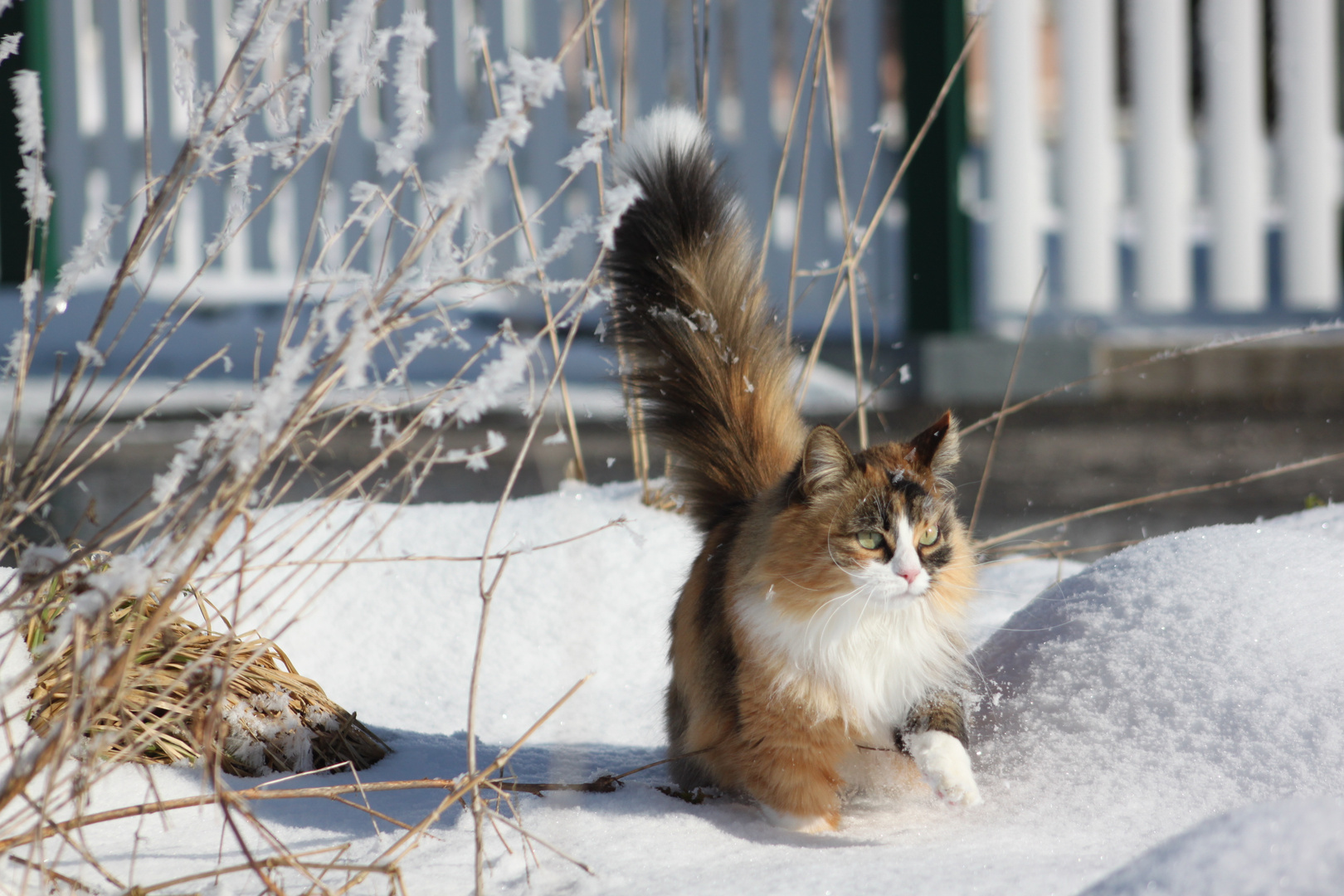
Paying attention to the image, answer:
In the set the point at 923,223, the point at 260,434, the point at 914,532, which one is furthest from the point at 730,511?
the point at 923,223

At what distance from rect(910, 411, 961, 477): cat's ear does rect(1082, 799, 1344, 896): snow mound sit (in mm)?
774

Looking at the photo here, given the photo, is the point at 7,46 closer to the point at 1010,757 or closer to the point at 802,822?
the point at 802,822

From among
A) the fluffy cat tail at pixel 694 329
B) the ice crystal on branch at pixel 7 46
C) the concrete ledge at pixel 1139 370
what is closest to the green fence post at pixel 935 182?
the concrete ledge at pixel 1139 370

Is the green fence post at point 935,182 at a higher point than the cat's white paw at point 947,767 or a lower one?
higher

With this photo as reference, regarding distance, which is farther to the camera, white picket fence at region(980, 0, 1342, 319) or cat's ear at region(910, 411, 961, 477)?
white picket fence at region(980, 0, 1342, 319)

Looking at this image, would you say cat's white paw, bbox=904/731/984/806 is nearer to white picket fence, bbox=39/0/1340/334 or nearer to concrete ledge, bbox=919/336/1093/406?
concrete ledge, bbox=919/336/1093/406

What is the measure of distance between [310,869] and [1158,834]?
1.03 m

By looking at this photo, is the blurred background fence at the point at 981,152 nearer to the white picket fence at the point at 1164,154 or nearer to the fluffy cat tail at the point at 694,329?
the white picket fence at the point at 1164,154

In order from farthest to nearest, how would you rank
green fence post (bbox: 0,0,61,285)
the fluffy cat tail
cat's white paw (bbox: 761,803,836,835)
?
green fence post (bbox: 0,0,61,285)
the fluffy cat tail
cat's white paw (bbox: 761,803,836,835)

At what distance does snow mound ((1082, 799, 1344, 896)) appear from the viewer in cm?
98

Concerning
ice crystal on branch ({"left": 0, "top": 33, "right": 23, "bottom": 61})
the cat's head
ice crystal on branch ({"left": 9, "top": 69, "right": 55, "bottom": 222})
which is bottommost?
the cat's head

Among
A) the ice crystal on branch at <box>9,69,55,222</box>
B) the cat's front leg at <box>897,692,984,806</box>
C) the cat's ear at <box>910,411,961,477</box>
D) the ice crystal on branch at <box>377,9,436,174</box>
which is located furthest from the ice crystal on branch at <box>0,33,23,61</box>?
the cat's front leg at <box>897,692,984,806</box>

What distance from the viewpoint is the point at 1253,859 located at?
100cm

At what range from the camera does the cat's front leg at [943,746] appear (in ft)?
5.15
